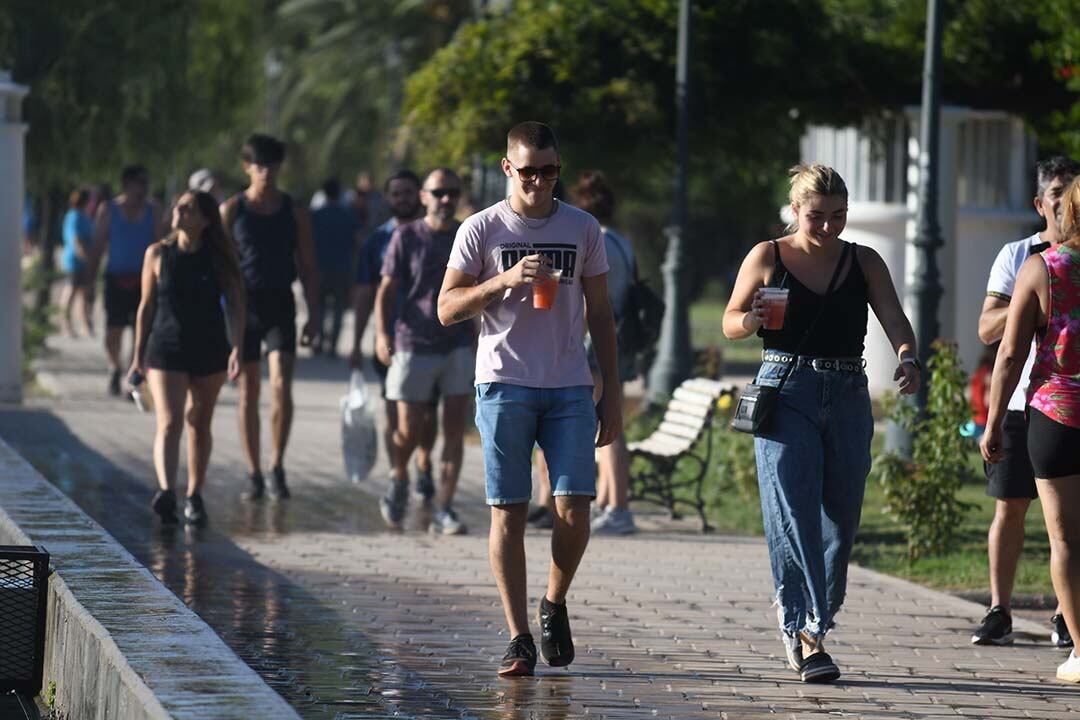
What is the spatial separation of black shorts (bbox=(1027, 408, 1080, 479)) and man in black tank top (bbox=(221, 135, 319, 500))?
18.9 feet

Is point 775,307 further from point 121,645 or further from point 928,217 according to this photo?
point 928,217

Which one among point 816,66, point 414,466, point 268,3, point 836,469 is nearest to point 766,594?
point 836,469

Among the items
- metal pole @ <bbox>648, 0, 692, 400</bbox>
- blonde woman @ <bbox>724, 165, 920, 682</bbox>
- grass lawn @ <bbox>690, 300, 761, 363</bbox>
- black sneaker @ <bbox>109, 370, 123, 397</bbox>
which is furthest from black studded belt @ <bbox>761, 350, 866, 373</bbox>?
black sneaker @ <bbox>109, 370, 123, 397</bbox>

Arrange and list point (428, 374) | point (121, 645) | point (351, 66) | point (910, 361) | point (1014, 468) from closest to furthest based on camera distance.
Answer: point (121, 645)
point (910, 361)
point (1014, 468)
point (428, 374)
point (351, 66)

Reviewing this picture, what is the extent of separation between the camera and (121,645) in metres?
5.66

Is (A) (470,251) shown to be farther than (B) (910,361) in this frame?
Yes

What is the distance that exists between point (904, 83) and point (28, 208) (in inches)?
898

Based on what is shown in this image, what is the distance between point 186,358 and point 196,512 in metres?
0.78

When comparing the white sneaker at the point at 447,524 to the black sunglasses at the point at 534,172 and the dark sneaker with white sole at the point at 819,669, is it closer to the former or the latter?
the dark sneaker with white sole at the point at 819,669

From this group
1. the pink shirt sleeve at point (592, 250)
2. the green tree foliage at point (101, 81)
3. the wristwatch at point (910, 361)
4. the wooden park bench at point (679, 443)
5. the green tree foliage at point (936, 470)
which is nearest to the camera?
the wristwatch at point (910, 361)

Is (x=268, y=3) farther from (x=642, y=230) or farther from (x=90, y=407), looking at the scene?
(x=90, y=407)

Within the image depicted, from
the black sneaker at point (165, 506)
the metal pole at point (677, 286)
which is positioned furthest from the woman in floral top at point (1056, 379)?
the metal pole at point (677, 286)

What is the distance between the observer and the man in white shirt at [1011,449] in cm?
775

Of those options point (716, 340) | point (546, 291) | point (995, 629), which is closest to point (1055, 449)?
point (995, 629)
